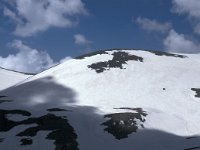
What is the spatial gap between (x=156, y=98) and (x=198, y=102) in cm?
1141

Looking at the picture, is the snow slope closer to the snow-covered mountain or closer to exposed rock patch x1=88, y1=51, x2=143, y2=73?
the snow-covered mountain

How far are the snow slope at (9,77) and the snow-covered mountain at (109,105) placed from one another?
17.1 m

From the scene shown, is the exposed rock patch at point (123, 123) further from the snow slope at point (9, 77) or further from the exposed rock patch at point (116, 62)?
the snow slope at point (9, 77)

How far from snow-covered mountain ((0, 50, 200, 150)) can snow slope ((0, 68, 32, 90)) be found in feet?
56.0

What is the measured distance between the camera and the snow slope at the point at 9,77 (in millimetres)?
152350

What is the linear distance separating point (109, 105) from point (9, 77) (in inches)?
2648

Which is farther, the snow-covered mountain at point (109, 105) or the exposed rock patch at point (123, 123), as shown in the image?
the exposed rock patch at point (123, 123)

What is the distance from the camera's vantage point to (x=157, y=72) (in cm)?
14050

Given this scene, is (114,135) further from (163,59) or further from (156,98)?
(163,59)

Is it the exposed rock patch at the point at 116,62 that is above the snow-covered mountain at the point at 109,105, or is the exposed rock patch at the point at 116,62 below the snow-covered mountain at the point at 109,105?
above

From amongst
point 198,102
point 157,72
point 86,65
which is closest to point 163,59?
point 157,72

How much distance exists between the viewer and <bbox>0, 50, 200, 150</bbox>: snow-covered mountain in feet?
281

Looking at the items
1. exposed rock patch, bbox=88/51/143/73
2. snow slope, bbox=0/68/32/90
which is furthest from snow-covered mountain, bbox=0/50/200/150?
snow slope, bbox=0/68/32/90

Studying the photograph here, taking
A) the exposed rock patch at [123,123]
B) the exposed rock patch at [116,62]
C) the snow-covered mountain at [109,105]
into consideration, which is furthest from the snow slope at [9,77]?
the exposed rock patch at [123,123]
